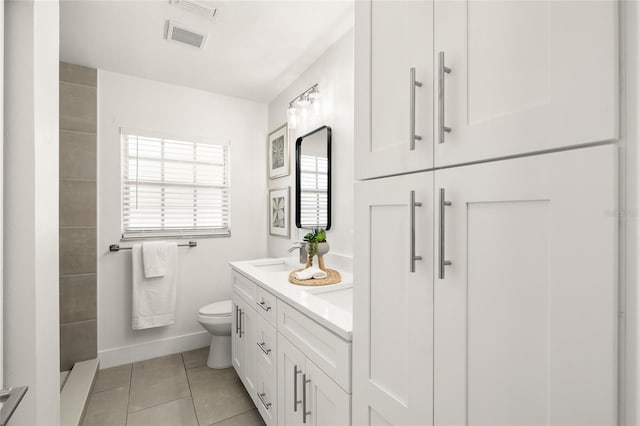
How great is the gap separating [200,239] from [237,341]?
1091 mm

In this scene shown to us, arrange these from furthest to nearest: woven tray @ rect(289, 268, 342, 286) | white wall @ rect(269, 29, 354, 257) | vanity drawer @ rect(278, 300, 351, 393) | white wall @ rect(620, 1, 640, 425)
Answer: white wall @ rect(269, 29, 354, 257)
woven tray @ rect(289, 268, 342, 286)
vanity drawer @ rect(278, 300, 351, 393)
white wall @ rect(620, 1, 640, 425)

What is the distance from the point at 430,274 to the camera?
77cm

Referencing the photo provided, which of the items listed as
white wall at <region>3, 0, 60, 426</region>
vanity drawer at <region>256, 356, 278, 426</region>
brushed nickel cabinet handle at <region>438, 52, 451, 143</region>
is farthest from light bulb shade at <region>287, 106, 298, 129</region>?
brushed nickel cabinet handle at <region>438, 52, 451, 143</region>

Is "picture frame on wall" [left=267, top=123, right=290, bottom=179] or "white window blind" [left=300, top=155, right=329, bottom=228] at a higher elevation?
"picture frame on wall" [left=267, top=123, right=290, bottom=179]

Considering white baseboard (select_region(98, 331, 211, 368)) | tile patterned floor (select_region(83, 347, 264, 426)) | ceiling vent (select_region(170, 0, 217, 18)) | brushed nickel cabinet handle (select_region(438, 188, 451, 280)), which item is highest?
ceiling vent (select_region(170, 0, 217, 18))

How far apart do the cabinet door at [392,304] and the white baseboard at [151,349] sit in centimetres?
227

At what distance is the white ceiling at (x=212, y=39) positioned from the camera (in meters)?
1.79

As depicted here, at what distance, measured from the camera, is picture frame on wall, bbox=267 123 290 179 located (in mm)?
2771

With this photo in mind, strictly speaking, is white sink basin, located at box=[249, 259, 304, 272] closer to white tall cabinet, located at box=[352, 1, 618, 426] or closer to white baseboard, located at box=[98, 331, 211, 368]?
white baseboard, located at box=[98, 331, 211, 368]

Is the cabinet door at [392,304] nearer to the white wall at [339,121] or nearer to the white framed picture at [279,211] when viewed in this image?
the white wall at [339,121]

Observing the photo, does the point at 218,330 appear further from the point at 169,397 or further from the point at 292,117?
the point at 292,117

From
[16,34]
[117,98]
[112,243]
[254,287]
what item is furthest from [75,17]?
[254,287]

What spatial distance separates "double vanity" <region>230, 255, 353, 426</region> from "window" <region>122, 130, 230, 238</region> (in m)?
A: 0.95

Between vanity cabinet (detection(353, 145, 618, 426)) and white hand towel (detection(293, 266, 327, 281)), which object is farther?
white hand towel (detection(293, 266, 327, 281))
